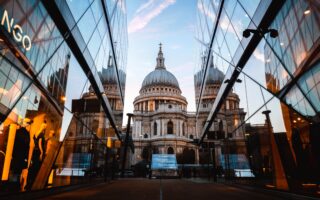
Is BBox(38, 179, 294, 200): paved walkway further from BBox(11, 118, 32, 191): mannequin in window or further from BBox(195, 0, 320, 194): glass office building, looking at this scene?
BBox(11, 118, 32, 191): mannequin in window

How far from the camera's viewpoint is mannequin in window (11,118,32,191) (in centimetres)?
634

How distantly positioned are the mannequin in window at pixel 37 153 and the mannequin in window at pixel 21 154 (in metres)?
0.40

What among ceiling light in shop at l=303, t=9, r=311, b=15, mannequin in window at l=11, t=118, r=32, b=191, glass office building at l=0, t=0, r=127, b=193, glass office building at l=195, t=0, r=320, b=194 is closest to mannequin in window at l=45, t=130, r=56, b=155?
glass office building at l=0, t=0, r=127, b=193

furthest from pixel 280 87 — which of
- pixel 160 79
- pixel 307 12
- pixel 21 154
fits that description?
pixel 160 79

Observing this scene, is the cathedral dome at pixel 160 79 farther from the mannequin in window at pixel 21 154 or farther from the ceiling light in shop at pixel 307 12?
the ceiling light in shop at pixel 307 12

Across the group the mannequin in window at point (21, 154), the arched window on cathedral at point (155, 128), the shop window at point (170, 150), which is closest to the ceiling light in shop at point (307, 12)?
the mannequin in window at point (21, 154)

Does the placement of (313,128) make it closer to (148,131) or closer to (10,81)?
(10,81)

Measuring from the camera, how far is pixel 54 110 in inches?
378

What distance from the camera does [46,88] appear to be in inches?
336

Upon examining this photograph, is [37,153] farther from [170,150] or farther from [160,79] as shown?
[160,79]

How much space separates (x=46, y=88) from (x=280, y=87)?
8.55 meters

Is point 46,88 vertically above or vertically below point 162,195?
above

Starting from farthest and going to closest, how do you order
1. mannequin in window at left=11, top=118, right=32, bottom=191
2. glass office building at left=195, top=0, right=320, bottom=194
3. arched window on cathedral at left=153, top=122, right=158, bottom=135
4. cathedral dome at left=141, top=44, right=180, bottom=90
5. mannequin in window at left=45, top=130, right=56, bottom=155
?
cathedral dome at left=141, top=44, right=180, bottom=90 < arched window on cathedral at left=153, top=122, right=158, bottom=135 < mannequin in window at left=45, top=130, right=56, bottom=155 < glass office building at left=195, top=0, right=320, bottom=194 < mannequin in window at left=11, top=118, right=32, bottom=191

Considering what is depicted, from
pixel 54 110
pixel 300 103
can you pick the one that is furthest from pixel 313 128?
pixel 54 110
